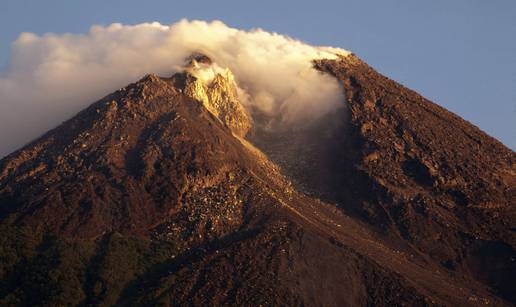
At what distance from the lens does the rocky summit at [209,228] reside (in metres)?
159

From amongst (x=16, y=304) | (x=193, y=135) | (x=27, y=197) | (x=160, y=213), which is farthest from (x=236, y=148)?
(x=16, y=304)

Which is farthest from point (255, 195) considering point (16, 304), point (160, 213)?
point (16, 304)

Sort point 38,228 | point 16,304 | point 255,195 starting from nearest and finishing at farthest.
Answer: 1. point 16,304
2. point 38,228
3. point 255,195

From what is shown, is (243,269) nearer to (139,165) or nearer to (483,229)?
(139,165)

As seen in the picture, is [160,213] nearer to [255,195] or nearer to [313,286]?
[255,195]

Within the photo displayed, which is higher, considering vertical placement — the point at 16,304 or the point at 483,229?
the point at 483,229

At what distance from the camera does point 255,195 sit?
7121 inches

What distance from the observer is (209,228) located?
173m

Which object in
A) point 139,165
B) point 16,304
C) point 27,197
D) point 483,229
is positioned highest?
point 483,229

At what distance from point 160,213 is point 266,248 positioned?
19.2m

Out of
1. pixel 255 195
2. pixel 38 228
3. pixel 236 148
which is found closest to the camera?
pixel 38 228

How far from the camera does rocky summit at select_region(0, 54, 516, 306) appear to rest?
15938cm

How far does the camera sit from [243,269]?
161 m

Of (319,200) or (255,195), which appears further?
(319,200)
